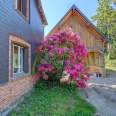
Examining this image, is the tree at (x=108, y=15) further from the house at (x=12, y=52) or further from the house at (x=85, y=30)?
the house at (x=12, y=52)

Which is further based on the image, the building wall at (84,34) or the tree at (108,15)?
the tree at (108,15)

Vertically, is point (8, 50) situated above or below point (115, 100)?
above

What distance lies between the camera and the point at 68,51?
757cm

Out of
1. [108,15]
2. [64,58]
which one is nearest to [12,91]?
[64,58]

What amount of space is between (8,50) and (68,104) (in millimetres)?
3395

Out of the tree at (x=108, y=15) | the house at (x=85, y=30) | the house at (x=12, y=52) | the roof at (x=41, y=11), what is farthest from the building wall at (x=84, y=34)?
the tree at (x=108, y=15)

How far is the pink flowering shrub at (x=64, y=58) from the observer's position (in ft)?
24.3

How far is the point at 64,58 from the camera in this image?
7.83 m

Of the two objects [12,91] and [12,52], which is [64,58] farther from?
[12,91]

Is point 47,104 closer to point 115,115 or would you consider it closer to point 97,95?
point 115,115

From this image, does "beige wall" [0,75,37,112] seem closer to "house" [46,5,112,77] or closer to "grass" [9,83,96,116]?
"grass" [9,83,96,116]

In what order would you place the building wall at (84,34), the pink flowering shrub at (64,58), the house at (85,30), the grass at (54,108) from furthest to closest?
the building wall at (84,34) < the house at (85,30) < the pink flowering shrub at (64,58) < the grass at (54,108)

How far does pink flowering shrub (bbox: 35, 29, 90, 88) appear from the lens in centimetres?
742

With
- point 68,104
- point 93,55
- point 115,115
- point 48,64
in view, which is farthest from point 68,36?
point 93,55
